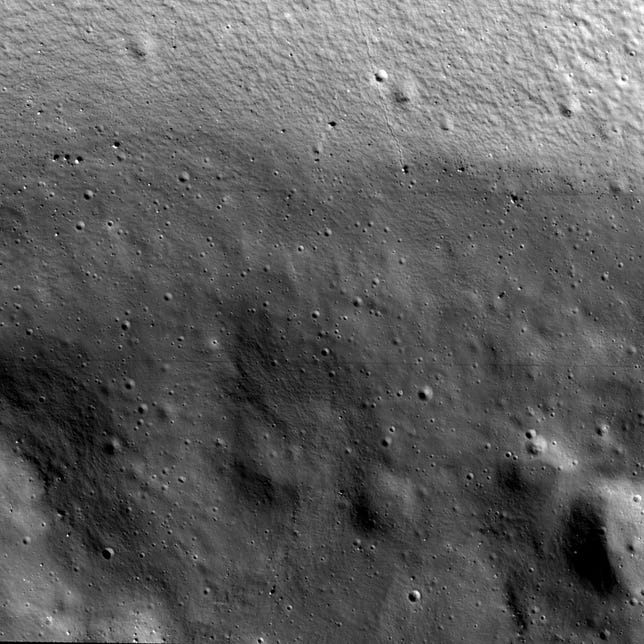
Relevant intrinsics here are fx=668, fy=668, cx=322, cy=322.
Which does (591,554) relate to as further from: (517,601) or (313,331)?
(313,331)

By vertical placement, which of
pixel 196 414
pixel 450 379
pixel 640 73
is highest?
pixel 640 73

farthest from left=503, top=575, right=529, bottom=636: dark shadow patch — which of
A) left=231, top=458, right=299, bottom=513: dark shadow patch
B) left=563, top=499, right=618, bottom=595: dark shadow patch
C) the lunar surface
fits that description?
left=231, top=458, right=299, bottom=513: dark shadow patch

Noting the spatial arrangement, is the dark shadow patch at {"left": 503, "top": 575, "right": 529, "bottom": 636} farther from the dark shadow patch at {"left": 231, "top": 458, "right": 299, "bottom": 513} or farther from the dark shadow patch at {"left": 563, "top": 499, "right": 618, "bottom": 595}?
the dark shadow patch at {"left": 231, "top": 458, "right": 299, "bottom": 513}

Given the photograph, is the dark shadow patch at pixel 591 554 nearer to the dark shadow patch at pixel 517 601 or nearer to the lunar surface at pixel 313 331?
the lunar surface at pixel 313 331

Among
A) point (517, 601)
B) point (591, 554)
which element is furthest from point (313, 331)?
point (591, 554)

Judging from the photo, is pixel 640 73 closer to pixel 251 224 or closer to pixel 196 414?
pixel 251 224

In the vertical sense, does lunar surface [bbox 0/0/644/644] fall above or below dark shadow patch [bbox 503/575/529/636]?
above

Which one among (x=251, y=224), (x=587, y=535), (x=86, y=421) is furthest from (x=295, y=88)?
(x=587, y=535)

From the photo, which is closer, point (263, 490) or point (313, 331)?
point (263, 490)
